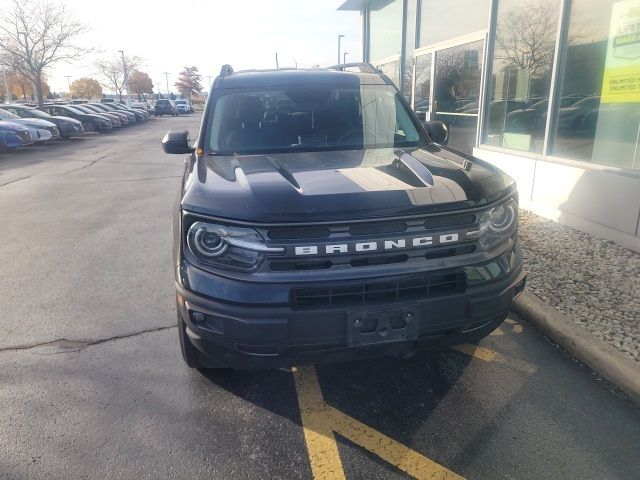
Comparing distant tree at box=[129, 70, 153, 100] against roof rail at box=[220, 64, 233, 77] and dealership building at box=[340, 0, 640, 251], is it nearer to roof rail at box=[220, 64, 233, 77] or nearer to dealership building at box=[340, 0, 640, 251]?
dealership building at box=[340, 0, 640, 251]

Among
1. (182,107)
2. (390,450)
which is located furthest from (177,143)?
(182,107)

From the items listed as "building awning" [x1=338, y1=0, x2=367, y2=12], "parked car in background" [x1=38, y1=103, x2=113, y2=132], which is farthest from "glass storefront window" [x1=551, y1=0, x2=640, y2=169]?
"parked car in background" [x1=38, y1=103, x2=113, y2=132]

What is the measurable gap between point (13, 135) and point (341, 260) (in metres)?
18.2

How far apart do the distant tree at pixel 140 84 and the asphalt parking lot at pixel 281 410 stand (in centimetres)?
8992

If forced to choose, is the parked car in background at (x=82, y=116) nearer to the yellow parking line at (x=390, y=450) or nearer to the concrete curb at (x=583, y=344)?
the concrete curb at (x=583, y=344)

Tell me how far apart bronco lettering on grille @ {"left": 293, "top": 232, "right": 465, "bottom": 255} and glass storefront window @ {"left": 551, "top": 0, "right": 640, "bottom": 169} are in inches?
159

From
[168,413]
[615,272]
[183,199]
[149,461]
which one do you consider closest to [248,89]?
[183,199]

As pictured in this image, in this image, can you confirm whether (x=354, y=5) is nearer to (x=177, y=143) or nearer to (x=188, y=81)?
(x=177, y=143)

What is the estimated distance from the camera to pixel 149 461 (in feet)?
8.04

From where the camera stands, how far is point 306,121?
149 inches

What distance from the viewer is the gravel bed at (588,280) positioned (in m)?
3.54

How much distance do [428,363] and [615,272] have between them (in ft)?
7.82

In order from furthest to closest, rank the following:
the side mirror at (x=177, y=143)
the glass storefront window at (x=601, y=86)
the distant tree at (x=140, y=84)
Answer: the distant tree at (x=140, y=84) < the glass storefront window at (x=601, y=86) < the side mirror at (x=177, y=143)

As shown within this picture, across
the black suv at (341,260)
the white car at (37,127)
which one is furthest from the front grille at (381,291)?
the white car at (37,127)
